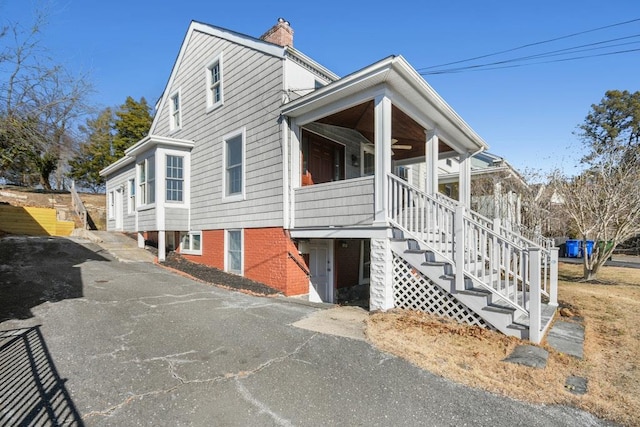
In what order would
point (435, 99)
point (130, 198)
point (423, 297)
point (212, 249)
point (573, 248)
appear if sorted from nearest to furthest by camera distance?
point (423, 297) → point (435, 99) → point (212, 249) → point (130, 198) → point (573, 248)

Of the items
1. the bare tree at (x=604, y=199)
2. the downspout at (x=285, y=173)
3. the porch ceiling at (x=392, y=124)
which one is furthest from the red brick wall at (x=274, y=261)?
the bare tree at (x=604, y=199)

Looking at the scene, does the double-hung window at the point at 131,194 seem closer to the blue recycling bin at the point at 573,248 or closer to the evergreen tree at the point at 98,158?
the evergreen tree at the point at 98,158

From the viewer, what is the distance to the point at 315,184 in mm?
9125

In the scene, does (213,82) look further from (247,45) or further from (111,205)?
(111,205)

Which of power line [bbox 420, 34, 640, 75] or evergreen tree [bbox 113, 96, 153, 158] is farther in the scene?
evergreen tree [bbox 113, 96, 153, 158]

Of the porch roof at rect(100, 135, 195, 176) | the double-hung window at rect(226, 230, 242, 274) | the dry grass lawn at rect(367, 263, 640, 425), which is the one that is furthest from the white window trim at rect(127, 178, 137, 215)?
the dry grass lawn at rect(367, 263, 640, 425)

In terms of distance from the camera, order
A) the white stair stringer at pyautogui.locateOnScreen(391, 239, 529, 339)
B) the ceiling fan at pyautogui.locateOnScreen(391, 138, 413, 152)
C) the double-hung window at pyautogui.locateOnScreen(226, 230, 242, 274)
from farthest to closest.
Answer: the ceiling fan at pyautogui.locateOnScreen(391, 138, 413, 152) → the double-hung window at pyautogui.locateOnScreen(226, 230, 242, 274) → the white stair stringer at pyautogui.locateOnScreen(391, 239, 529, 339)

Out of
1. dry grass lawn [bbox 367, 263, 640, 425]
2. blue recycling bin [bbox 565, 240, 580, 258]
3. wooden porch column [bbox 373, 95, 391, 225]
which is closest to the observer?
dry grass lawn [bbox 367, 263, 640, 425]

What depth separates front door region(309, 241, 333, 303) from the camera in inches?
368

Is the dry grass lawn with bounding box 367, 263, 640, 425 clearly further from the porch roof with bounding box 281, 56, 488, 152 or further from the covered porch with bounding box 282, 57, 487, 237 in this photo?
the porch roof with bounding box 281, 56, 488, 152

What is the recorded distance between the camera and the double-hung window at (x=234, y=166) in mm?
10015

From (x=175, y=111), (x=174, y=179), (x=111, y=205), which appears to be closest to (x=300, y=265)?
(x=174, y=179)

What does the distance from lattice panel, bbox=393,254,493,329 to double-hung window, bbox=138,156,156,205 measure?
932cm

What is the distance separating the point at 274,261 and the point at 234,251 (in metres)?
2.07
